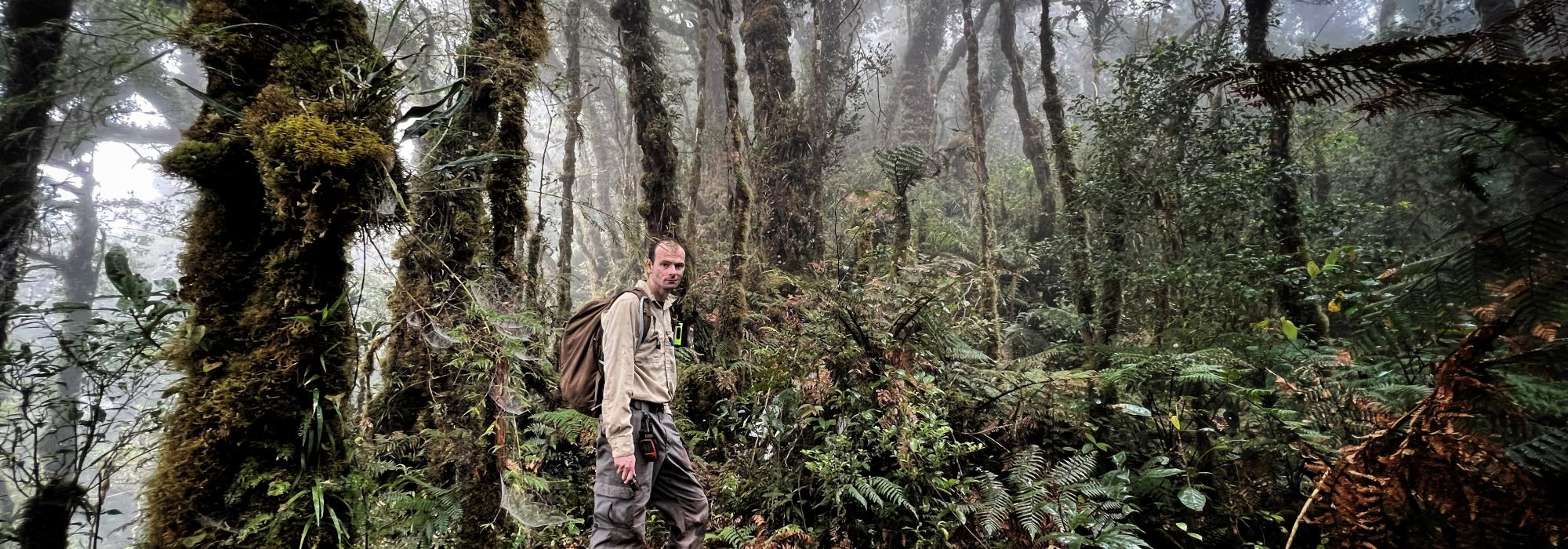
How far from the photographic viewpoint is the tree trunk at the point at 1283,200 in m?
5.76

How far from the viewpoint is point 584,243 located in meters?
20.9

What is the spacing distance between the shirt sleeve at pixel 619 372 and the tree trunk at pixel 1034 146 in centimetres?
950

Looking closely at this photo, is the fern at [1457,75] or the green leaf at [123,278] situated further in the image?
the green leaf at [123,278]

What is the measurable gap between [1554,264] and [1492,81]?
0.85m

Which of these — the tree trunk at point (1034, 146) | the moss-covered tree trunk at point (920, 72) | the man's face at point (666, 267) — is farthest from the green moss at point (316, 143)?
the moss-covered tree trunk at point (920, 72)

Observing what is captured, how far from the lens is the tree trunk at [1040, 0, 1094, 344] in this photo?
274 inches

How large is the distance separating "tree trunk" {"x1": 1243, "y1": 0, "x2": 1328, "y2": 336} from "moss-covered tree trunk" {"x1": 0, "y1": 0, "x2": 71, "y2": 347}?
12291 millimetres

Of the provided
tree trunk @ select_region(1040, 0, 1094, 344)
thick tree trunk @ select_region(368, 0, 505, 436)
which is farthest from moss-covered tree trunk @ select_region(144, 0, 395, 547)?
tree trunk @ select_region(1040, 0, 1094, 344)

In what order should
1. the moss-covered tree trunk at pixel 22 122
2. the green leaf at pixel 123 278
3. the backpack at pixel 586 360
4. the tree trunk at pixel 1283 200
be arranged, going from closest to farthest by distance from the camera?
the green leaf at pixel 123 278 → the backpack at pixel 586 360 → the moss-covered tree trunk at pixel 22 122 → the tree trunk at pixel 1283 200

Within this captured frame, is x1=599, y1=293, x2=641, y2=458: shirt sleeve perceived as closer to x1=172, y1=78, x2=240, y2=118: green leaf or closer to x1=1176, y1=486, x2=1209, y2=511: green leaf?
x1=172, y1=78, x2=240, y2=118: green leaf

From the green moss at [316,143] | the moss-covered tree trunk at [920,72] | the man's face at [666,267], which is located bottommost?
the man's face at [666,267]

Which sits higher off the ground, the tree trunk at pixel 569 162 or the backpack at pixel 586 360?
the tree trunk at pixel 569 162

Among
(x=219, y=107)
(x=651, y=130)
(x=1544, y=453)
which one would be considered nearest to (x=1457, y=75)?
(x=1544, y=453)

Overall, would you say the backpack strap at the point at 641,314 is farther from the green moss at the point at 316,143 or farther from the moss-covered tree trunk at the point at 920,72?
the moss-covered tree trunk at the point at 920,72
